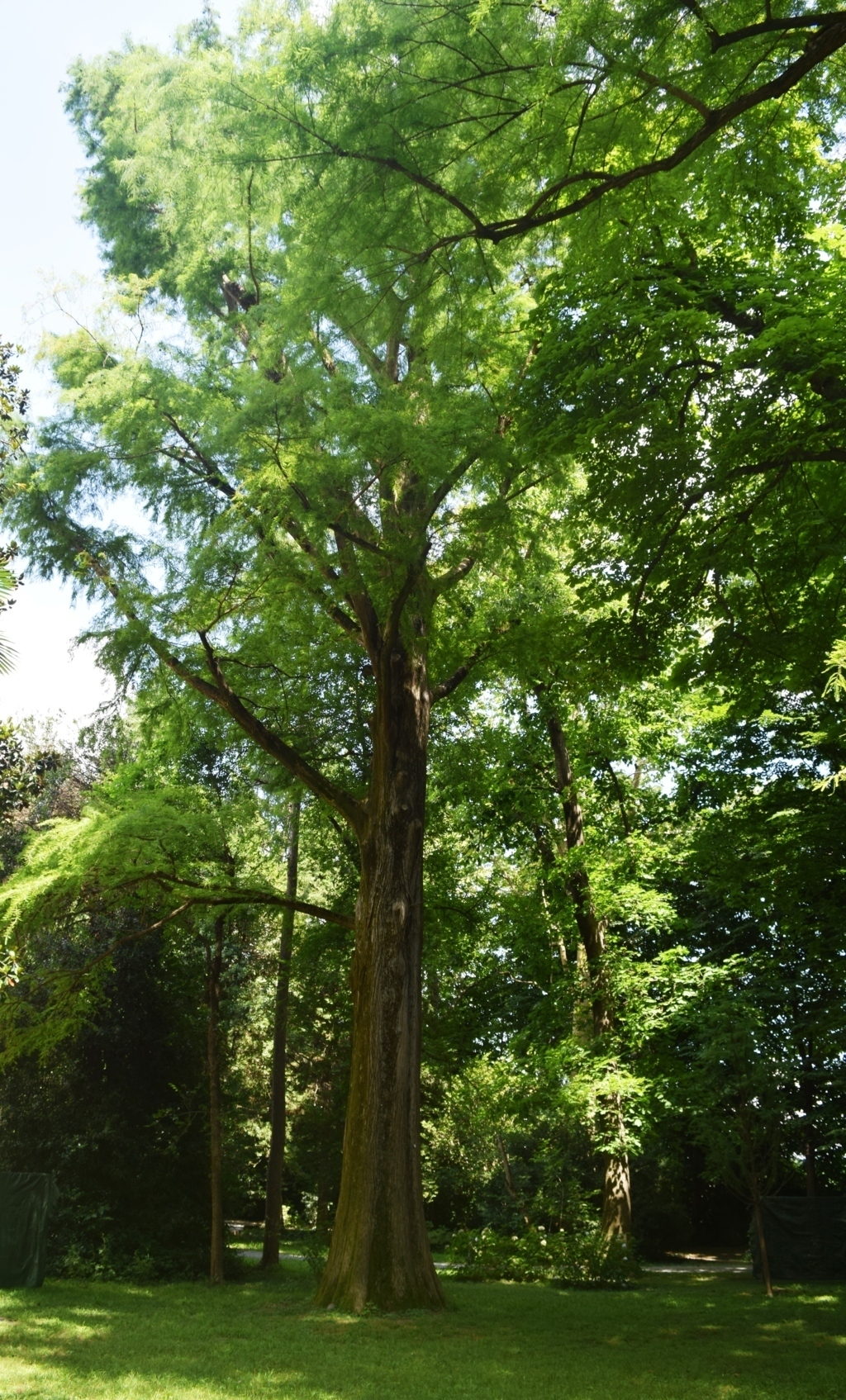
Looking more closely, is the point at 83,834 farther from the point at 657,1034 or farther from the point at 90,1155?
the point at 657,1034

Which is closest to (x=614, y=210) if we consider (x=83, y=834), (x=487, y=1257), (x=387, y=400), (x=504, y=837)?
(x=387, y=400)

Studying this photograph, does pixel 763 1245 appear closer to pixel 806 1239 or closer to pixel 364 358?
pixel 806 1239

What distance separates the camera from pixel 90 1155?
49.2 feet

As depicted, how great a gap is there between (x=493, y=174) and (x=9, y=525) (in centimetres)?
684

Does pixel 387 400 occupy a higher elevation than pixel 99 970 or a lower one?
higher

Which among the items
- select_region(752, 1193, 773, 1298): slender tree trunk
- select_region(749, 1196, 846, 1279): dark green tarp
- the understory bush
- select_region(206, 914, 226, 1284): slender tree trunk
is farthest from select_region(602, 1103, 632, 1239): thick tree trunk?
select_region(206, 914, 226, 1284): slender tree trunk

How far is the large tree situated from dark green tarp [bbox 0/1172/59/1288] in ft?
15.0

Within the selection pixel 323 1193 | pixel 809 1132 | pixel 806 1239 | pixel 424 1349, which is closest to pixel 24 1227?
pixel 323 1193

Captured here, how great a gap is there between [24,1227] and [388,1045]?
18.9 ft

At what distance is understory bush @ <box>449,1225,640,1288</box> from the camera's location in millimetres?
13716

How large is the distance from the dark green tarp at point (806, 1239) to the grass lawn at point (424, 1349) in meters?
4.87

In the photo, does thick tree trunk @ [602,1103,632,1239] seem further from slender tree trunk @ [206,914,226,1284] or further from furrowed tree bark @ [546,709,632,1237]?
slender tree trunk @ [206,914,226,1284]

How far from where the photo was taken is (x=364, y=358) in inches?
441

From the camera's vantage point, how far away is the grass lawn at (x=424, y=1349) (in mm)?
6141
